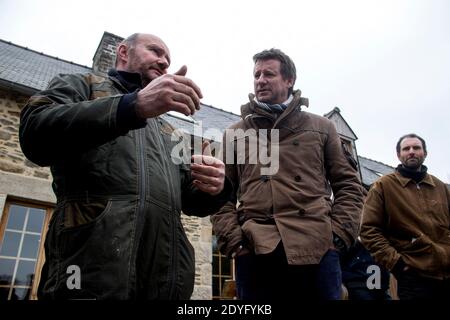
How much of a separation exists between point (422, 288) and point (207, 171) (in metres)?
2.14

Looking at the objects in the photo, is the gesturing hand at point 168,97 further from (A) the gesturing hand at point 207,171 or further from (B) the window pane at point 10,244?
(B) the window pane at point 10,244

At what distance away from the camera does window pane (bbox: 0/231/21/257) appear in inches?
225

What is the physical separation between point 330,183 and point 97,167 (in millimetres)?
1690

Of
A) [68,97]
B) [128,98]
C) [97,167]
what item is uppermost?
[68,97]

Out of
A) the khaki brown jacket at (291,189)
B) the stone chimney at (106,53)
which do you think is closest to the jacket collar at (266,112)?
the khaki brown jacket at (291,189)

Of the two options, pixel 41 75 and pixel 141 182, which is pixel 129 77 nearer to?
pixel 141 182

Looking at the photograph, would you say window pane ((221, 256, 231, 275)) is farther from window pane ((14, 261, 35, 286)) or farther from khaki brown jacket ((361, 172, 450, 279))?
khaki brown jacket ((361, 172, 450, 279))

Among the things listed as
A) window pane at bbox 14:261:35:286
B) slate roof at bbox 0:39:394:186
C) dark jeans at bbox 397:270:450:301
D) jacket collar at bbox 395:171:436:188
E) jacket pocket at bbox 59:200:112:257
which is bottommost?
dark jeans at bbox 397:270:450:301

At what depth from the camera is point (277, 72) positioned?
2.79 meters

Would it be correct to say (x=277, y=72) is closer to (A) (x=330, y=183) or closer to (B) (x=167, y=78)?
(A) (x=330, y=183)

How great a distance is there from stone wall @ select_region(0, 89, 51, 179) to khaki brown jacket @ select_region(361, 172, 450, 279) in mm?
5196

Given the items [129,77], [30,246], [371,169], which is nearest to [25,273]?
[30,246]

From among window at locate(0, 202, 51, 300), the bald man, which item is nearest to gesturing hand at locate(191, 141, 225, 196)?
the bald man
